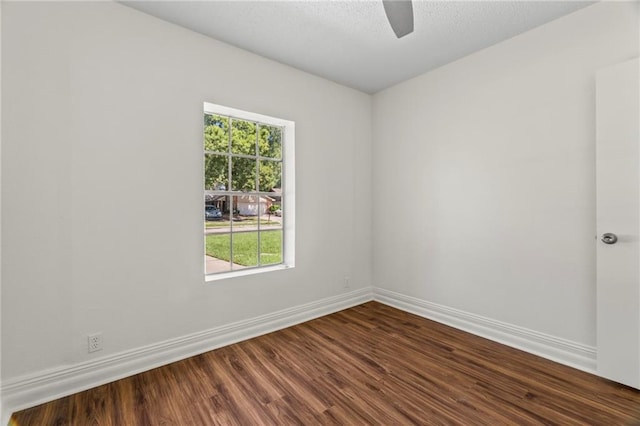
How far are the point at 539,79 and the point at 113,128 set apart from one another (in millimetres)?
3443

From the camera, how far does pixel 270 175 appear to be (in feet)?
10.6

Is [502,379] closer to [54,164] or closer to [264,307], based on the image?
[264,307]

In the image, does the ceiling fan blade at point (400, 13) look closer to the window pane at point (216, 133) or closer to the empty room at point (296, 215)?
the empty room at point (296, 215)

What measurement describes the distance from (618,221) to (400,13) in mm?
2071

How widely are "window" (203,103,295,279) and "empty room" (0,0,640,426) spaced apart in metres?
0.02

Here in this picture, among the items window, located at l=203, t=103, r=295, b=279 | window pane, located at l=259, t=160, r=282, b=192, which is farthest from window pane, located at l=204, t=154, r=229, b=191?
window pane, located at l=259, t=160, r=282, b=192

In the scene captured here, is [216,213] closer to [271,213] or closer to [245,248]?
[245,248]

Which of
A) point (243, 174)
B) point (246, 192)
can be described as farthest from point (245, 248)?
point (243, 174)

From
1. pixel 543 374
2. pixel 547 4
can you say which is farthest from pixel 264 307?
pixel 547 4

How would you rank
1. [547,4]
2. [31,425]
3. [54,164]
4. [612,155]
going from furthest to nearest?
[547,4] → [612,155] → [54,164] → [31,425]

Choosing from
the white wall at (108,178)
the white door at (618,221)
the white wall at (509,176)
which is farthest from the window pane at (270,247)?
the white door at (618,221)

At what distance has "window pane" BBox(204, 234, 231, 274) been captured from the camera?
9.27 ft

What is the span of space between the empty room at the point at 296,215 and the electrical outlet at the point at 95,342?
0.04 ft

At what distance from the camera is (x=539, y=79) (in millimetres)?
2510
